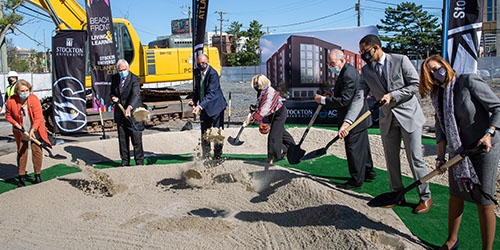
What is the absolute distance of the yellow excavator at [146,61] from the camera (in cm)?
1171

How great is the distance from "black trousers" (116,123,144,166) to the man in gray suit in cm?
396

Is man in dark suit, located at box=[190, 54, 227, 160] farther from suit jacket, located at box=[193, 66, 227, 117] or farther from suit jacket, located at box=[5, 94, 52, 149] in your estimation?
suit jacket, located at box=[5, 94, 52, 149]

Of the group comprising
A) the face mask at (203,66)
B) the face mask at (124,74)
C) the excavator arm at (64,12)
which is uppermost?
the excavator arm at (64,12)

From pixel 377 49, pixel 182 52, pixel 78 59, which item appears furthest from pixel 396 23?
pixel 377 49

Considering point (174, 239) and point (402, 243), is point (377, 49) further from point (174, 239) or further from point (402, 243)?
point (174, 239)

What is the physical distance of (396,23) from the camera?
3744 cm

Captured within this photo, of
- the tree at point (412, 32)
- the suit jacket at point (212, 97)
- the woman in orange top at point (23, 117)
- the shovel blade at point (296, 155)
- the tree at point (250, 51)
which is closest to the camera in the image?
the shovel blade at point (296, 155)

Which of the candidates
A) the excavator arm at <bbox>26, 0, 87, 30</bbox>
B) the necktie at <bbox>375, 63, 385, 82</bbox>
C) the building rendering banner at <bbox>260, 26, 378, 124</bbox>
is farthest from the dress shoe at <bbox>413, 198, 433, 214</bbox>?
the excavator arm at <bbox>26, 0, 87, 30</bbox>

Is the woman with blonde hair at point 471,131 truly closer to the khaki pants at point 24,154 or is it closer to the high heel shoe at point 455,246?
the high heel shoe at point 455,246

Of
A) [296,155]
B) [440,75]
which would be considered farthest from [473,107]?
[296,155]

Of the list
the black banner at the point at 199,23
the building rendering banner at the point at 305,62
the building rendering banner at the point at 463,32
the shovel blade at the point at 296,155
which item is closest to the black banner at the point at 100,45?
the black banner at the point at 199,23

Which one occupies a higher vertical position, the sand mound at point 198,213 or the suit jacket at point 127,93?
the suit jacket at point 127,93

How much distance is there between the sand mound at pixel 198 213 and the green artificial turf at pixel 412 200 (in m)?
0.26

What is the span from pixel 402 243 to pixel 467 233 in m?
0.84
